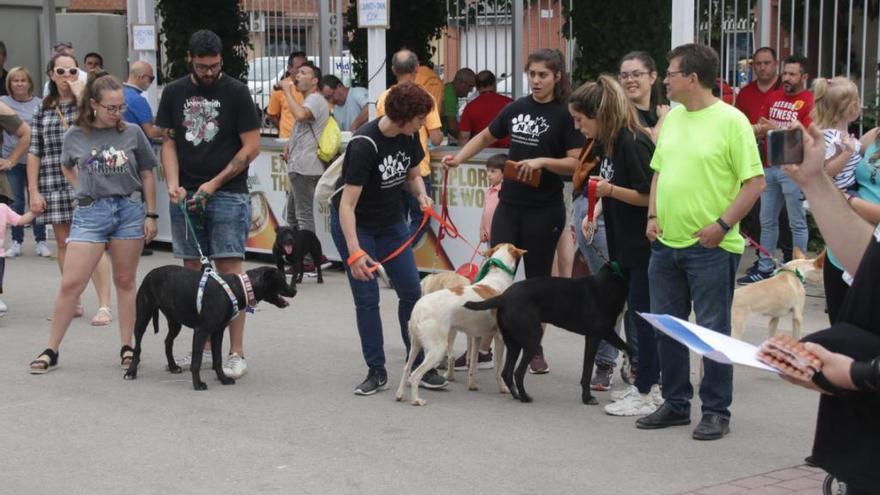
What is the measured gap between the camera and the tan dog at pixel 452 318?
644 centimetres

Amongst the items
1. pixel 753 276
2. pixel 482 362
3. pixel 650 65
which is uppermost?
pixel 650 65

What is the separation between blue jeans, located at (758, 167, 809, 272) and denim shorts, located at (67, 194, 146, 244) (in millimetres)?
5113

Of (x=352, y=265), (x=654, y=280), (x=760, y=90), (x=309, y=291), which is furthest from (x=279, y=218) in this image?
(x=654, y=280)

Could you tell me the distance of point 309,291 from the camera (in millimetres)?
10375

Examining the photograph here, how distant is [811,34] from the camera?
11.0 m

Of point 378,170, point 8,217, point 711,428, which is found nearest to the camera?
point 711,428

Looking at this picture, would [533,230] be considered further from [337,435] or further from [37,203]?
[37,203]

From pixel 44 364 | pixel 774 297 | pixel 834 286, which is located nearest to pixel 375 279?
pixel 44 364

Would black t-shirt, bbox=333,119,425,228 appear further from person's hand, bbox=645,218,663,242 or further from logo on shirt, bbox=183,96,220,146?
person's hand, bbox=645,218,663,242

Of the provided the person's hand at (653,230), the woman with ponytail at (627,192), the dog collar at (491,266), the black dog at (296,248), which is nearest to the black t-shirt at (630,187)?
the woman with ponytail at (627,192)

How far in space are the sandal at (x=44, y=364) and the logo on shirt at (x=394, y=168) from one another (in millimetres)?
2392

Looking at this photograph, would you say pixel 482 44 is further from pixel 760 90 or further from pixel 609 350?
pixel 609 350

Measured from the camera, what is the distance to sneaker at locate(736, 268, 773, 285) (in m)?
10.0

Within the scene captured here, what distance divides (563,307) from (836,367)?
3.72 m
